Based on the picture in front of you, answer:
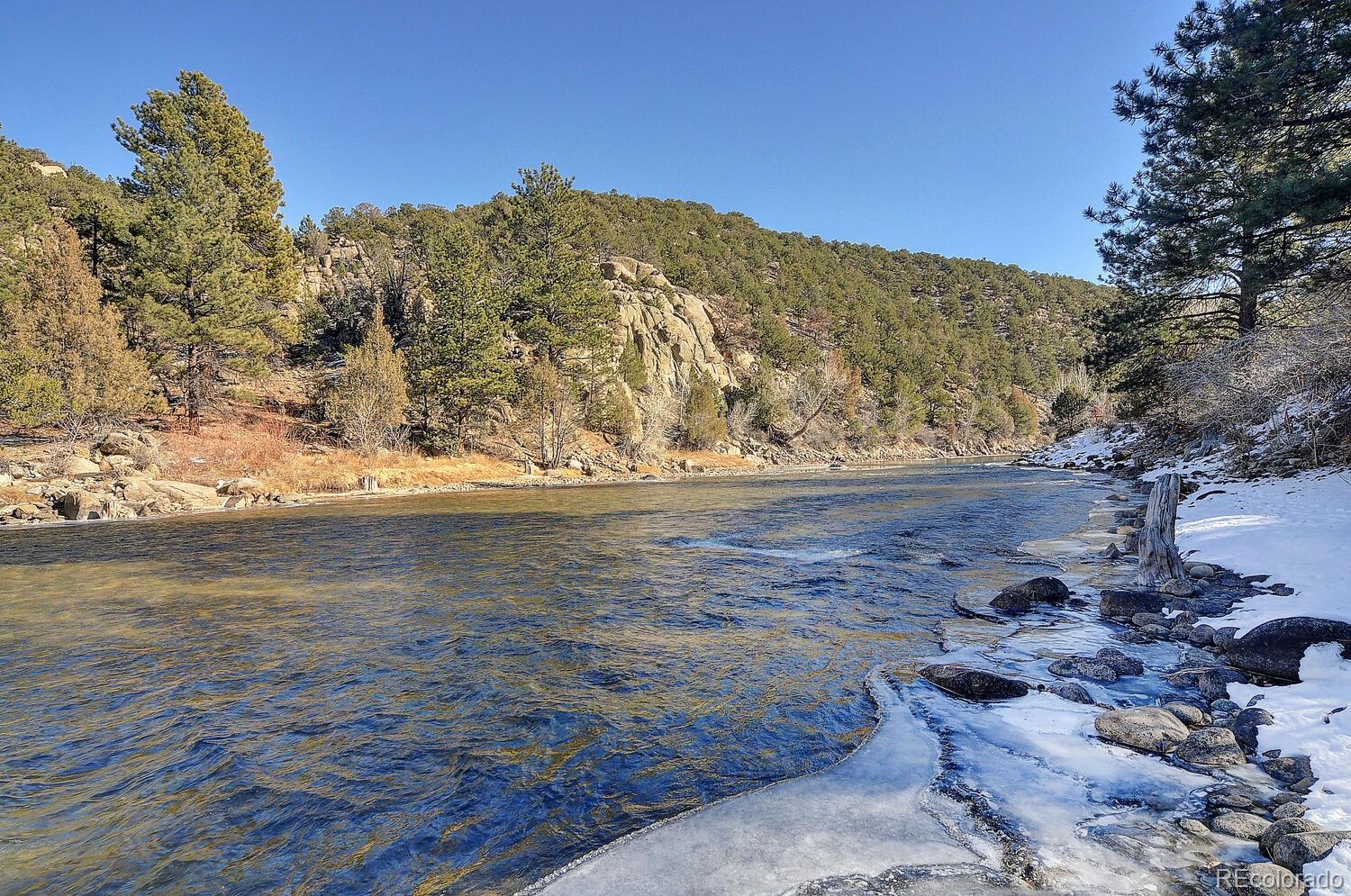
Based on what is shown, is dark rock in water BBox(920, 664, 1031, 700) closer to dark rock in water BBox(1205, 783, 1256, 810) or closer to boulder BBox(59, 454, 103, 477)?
dark rock in water BBox(1205, 783, 1256, 810)

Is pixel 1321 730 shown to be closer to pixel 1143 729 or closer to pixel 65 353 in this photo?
pixel 1143 729

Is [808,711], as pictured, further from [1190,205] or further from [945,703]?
[1190,205]

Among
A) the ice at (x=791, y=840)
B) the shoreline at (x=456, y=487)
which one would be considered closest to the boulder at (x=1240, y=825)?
the ice at (x=791, y=840)

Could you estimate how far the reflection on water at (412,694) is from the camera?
13.9 feet

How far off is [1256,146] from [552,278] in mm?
42092

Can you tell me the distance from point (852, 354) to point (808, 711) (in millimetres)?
82116

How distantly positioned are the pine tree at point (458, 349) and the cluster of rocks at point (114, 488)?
12607 mm

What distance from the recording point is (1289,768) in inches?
178

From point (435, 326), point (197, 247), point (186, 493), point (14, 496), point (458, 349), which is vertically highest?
point (197, 247)

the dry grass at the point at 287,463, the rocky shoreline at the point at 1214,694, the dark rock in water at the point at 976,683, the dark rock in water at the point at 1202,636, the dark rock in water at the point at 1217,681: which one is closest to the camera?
the rocky shoreline at the point at 1214,694

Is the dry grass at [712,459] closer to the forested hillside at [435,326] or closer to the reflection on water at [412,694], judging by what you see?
the forested hillside at [435,326]

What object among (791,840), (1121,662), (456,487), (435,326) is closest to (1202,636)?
(1121,662)

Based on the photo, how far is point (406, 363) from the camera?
131ft

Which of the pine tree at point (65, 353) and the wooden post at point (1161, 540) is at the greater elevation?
the pine tree at point (65, 353)
